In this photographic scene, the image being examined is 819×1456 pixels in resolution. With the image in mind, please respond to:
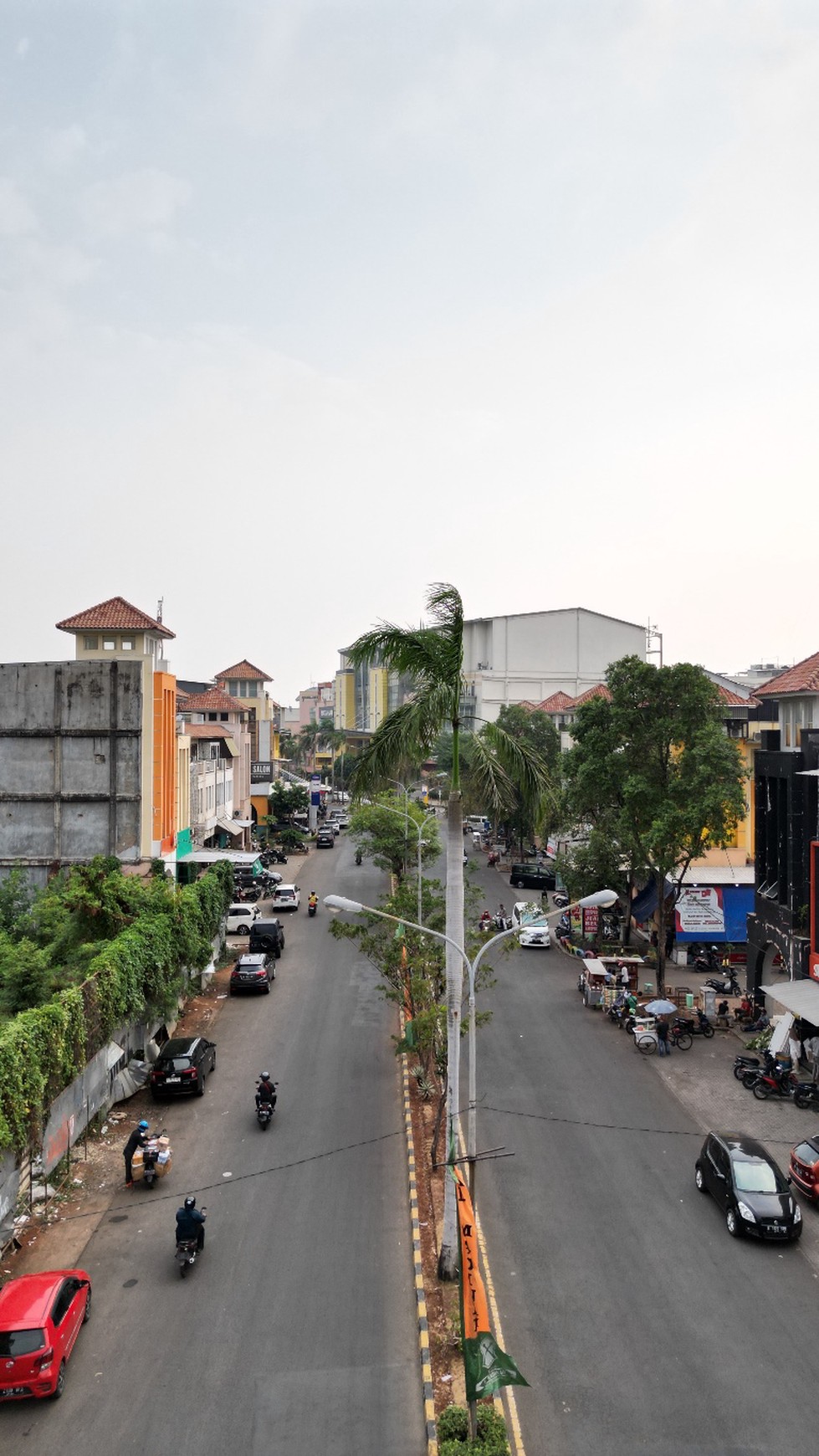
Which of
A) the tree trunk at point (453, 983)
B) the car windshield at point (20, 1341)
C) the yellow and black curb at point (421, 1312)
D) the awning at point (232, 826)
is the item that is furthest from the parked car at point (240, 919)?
the car windshield at point (20, 1341)

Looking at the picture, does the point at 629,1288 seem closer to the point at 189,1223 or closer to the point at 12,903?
the point at 189,1223

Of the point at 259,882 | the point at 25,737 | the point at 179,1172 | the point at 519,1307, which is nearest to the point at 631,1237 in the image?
the point at 519,1307

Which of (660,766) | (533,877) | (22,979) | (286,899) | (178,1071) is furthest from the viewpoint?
(533,877)

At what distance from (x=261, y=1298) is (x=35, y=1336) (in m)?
3.67

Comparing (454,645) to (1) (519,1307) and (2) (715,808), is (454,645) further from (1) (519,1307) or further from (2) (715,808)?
(2) (715,808)

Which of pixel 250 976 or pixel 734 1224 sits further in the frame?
pixel 250 976

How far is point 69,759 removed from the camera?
3803 centimetres

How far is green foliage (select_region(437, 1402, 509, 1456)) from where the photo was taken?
1101 cm

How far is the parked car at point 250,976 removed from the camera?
33.8 m

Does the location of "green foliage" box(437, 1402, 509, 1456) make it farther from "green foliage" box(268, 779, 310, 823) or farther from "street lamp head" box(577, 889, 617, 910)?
"green foliage" box(268, 779, 310, 823)

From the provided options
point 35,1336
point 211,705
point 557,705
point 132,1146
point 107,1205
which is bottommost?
point 107,1205

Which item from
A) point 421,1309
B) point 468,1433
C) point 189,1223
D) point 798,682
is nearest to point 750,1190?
point 421,1309

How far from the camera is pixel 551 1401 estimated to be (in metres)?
12.6

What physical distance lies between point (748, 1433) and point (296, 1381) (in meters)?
5.73
